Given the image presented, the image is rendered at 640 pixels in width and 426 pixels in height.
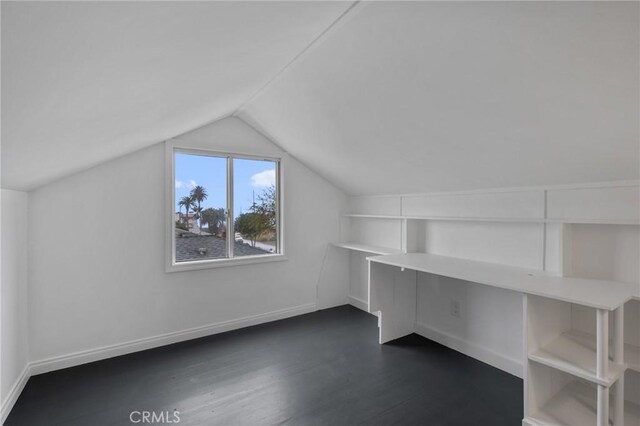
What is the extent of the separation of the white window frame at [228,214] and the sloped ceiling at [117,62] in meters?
1.03

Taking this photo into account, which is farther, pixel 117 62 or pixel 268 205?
pixel 268 205

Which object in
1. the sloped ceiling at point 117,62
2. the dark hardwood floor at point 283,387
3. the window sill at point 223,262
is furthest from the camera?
the window sill at point 223,262

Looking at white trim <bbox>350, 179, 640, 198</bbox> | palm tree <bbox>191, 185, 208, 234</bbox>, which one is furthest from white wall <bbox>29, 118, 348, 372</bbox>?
white trim <bbox>350, 179, 640, 198</bbox>

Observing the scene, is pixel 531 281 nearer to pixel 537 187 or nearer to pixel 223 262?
pixel 537 187

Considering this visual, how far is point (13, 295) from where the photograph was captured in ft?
6.91

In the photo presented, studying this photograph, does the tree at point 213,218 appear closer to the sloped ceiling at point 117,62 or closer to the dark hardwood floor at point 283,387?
the dark hardwood floor at point 283,387

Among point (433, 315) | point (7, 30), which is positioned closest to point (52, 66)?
point (7, 30)

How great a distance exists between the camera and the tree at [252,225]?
3459mm

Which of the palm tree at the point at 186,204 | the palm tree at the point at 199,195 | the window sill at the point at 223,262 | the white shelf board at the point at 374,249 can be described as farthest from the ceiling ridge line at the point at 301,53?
the white shelf board at the point at 374,249

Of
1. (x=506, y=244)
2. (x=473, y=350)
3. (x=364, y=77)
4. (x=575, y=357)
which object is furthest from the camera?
(x=473, y=350)

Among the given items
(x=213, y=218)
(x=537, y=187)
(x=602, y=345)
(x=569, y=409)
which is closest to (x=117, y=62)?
(x=602, y=345)

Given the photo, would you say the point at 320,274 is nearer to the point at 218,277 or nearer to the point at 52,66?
the point at 218,277

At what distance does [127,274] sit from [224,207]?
3.66ft

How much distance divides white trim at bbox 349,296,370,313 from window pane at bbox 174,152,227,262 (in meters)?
1.83
